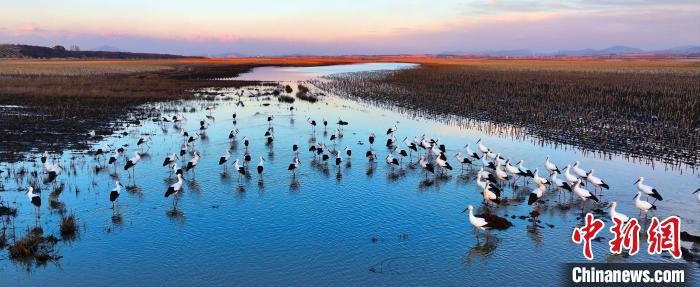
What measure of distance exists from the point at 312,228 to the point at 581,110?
914 inches

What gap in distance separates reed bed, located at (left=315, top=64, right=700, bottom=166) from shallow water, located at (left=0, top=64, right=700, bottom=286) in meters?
3.24

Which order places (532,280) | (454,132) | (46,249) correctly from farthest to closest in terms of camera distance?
(454,132), (46,249), (532,280)

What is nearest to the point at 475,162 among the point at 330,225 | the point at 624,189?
the point at 624,189

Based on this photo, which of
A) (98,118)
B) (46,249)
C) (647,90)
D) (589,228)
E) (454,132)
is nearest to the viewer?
(46,249)

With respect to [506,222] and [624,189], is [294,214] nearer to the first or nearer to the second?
[506,222]

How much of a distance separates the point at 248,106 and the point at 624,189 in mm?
25774

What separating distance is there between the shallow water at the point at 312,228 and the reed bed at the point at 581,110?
10.6ft

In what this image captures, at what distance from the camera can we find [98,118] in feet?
89.7

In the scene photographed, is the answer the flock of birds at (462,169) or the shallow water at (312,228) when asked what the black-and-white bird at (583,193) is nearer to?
the flock of birds at (462,169)

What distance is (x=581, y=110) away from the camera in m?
29.7

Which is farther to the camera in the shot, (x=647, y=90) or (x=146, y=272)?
(x=647, y=90)

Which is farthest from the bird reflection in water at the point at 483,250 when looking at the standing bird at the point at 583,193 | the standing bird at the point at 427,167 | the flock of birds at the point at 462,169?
the standing bird at the point at 427,167

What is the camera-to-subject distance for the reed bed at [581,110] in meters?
20.5

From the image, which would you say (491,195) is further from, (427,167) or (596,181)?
(427,167)
